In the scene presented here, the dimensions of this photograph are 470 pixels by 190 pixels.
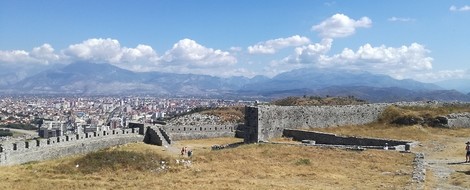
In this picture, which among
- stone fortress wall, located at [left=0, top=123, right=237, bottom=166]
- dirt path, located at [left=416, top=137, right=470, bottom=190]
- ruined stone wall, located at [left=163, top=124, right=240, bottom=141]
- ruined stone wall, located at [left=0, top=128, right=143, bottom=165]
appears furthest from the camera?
ruined stone wall, located at [left=163, top=124, right=240, bottom=141]

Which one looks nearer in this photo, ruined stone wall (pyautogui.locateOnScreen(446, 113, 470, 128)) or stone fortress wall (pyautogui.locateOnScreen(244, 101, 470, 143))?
stone fortress wall (pyautogui.locateOnScreen(244, 101, 470, 143))

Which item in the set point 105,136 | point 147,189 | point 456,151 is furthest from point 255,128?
point 147,189

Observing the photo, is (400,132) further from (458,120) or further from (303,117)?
(303,117)

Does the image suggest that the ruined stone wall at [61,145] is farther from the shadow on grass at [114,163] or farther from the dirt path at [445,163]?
the dirt path at [445,163]

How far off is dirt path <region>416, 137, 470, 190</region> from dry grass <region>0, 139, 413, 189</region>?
3.84 feet

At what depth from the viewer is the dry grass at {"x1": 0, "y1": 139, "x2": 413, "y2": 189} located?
20.3 m

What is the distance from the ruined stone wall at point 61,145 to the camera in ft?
98.5

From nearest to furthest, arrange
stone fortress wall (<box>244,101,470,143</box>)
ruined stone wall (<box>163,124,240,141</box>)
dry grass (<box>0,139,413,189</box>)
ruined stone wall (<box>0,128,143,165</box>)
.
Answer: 1. dry grass (<box>0,139,413,189</box>)
2. ruined stone wall (<box>0,128,143,165</box>)
3. stone fortress wall (<box>244,101,470,143</box>)
4. ruined stone wall (<box>163,124,240,141</box>)

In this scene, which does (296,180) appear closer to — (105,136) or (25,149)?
(25,149)

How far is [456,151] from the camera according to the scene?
98.2ft

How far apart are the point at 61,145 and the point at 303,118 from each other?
821 inches

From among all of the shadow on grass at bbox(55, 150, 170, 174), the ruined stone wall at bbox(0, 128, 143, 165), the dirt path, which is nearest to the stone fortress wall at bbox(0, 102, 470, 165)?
the ruined stone wall at bbox(0, 128, 143, 165)

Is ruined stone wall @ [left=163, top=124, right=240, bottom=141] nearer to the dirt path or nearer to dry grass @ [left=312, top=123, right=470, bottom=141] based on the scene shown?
dry grass @ [left=312, top=123, right=470, bottom=141]

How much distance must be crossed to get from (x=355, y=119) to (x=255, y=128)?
12676 millimetres
